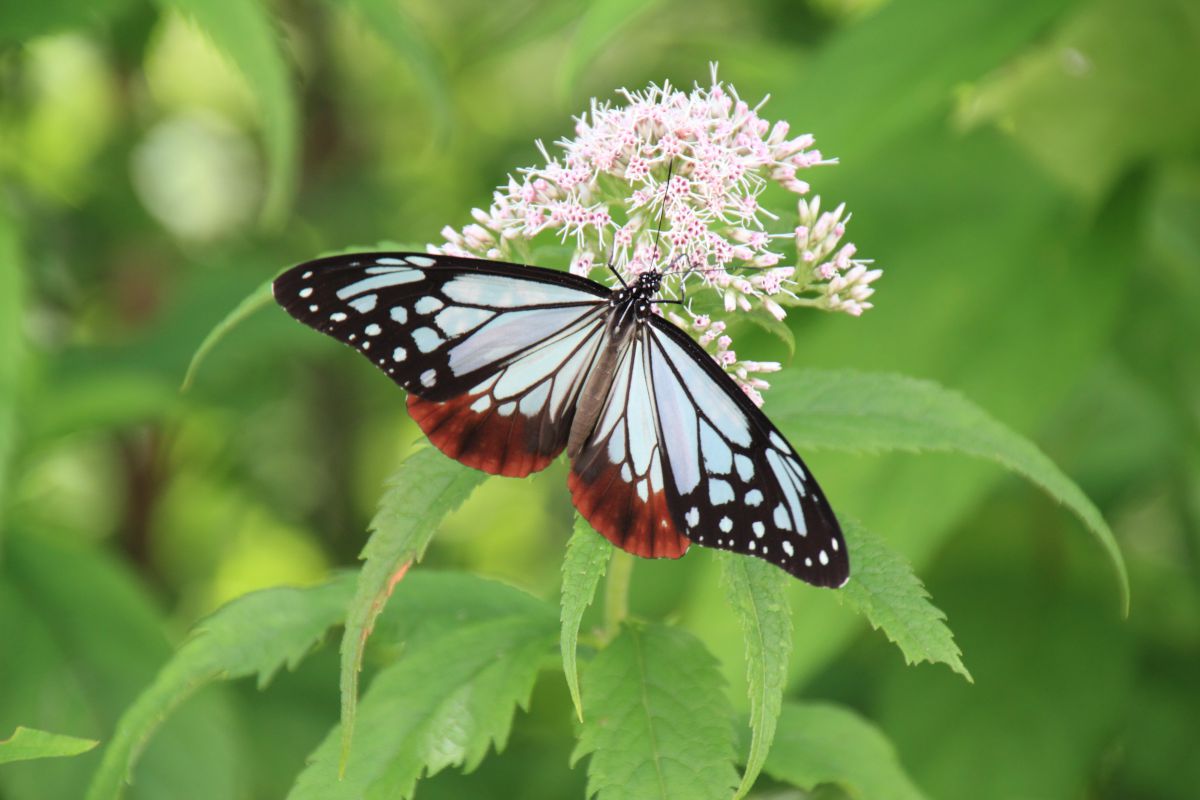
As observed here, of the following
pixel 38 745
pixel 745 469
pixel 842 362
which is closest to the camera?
pixel 38 745

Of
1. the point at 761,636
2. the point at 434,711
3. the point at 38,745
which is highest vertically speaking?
the point at 761,636

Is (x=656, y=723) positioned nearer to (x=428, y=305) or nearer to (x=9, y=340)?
(x=428, y=305)

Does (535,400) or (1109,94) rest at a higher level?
(1109,94)

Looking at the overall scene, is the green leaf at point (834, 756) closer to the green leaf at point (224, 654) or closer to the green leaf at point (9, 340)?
the green leaf at point (224, 654)

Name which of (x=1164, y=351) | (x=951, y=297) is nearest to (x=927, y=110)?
(x=951, y=297)

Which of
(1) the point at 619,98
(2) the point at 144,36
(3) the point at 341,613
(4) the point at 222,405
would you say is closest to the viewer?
(3) the point at 341,613

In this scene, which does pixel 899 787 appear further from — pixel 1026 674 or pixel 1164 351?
pixel 1164 351

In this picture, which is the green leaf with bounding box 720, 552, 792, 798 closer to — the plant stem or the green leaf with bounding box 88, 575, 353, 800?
the plant stem

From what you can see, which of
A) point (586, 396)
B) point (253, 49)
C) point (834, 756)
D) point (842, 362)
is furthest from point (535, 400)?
point (842, 362)
